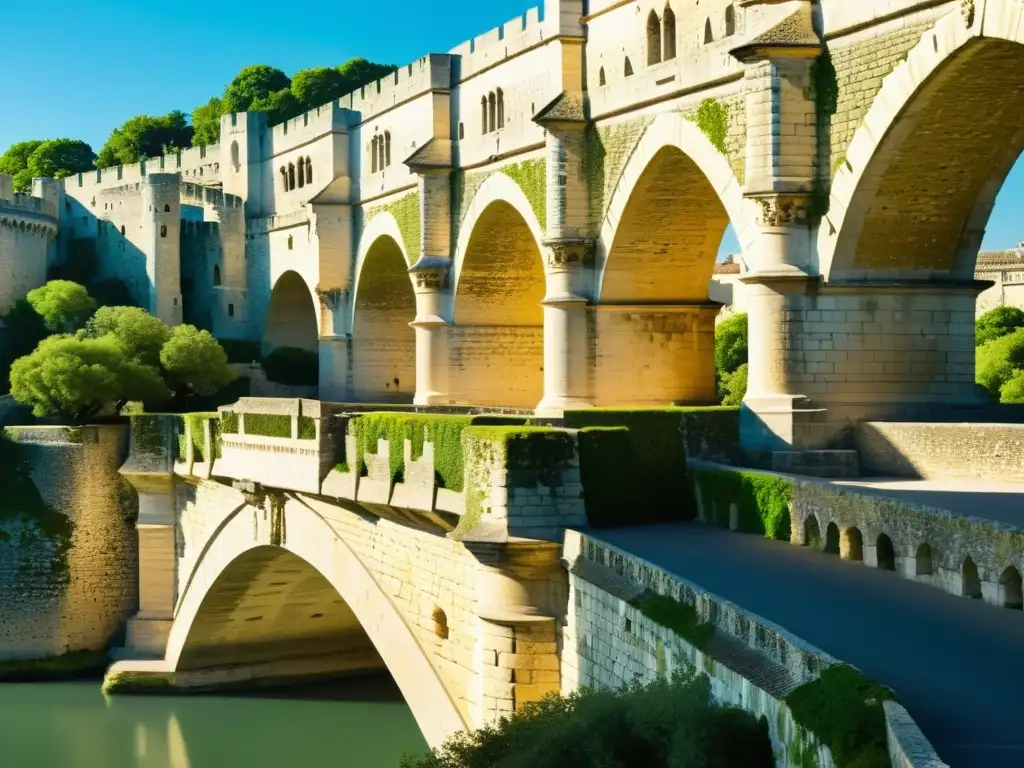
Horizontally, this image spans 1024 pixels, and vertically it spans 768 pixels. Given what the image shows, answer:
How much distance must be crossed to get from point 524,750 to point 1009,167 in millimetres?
12045

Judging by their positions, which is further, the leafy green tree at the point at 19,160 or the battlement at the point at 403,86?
the leafy green tree at the point at 19,160

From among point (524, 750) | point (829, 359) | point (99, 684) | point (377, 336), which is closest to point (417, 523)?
point (829, 359)

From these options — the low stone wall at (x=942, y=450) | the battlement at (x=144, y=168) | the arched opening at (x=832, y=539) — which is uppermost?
the battlement at (x=144, y=168)

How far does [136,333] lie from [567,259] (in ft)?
73.3

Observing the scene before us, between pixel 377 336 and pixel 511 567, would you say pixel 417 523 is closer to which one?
pixel 511 567

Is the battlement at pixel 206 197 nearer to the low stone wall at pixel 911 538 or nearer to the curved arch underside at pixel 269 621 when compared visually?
the curved arch underside at pixel 269 621

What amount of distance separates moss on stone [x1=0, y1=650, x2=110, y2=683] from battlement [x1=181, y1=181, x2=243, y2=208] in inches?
A: 980

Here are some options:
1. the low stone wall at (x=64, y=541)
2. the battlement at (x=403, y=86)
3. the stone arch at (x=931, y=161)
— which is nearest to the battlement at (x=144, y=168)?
the battlement at (x=403, y=86)

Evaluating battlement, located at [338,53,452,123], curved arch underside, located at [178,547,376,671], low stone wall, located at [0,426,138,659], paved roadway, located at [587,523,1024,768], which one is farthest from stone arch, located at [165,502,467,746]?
battlement, located at [338,53,452,123]

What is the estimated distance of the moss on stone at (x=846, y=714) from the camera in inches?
292

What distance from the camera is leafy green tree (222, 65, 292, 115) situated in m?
84.1

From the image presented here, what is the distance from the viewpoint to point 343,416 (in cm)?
2297

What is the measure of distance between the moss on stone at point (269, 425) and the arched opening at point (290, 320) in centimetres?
2807

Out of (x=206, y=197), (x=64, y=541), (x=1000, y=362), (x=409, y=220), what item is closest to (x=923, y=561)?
(x=64, y=541)
